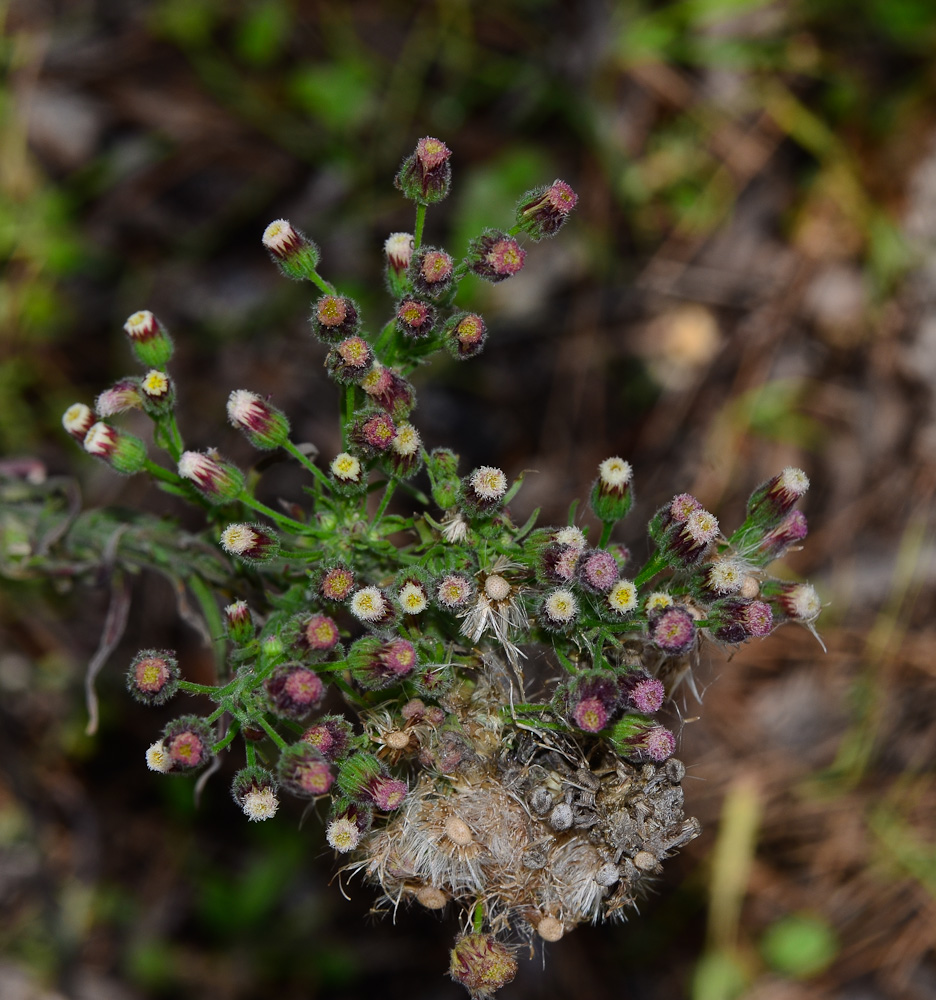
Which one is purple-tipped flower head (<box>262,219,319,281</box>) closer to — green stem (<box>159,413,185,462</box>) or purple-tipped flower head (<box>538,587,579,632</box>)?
green stem (<box>159,413,185,462</box>)

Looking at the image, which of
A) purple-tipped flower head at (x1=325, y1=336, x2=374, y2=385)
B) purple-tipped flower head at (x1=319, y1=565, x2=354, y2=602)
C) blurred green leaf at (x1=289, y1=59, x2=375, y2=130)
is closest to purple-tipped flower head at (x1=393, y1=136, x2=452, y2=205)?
purple-tipped flower head at (x1=325, y1=336, x2=374, y2=385)

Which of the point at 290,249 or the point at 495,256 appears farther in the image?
the point at 290,249

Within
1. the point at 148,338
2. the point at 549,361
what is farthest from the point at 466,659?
the point at 549,361

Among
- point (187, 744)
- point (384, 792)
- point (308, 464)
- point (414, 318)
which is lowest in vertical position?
point (187, 744)

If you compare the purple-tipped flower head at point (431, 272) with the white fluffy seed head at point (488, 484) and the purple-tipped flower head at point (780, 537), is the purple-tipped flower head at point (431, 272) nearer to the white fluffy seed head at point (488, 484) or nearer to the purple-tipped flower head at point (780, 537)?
the white fluffy seed head at point (488, 484)

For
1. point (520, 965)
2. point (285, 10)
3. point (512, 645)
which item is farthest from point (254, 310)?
point (520, 965)

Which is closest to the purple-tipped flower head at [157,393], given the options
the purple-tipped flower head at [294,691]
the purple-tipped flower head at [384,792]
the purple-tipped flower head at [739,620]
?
the purple-tipped flower head at [294,691]

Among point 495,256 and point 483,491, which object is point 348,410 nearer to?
point 483,491

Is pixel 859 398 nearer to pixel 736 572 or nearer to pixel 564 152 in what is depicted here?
pixel 564 152
